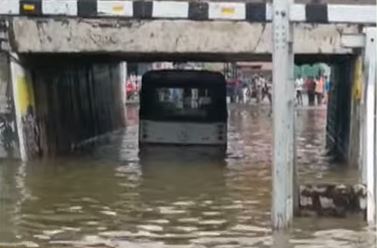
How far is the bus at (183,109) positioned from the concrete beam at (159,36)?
5290 mm

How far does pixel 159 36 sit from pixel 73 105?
28.4 feet

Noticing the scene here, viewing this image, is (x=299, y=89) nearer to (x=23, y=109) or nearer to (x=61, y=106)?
(x=61, y=106)

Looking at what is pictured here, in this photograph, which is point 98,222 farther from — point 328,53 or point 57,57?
point 57,57

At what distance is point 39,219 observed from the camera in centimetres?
1536

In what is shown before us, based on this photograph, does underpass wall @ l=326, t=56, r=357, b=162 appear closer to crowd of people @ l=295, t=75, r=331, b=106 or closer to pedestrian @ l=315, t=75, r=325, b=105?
crowd of people @ l=295, t=75, r=331, b=106

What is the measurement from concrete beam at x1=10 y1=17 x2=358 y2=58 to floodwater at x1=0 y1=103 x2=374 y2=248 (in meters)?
2.71

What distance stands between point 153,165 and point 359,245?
12.5 meters

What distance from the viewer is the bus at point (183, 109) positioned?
2867 cm

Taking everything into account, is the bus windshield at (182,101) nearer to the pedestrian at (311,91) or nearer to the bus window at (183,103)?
the bus window at (183,103)

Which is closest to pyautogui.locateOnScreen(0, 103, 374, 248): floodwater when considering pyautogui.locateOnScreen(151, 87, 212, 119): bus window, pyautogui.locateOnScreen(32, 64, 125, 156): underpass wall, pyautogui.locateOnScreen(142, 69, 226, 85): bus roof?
pyautogui.locateOnScreen(32, 64, 125, 156): underpass wall

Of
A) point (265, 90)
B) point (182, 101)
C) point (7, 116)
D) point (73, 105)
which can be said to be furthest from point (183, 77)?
point (265, 90)

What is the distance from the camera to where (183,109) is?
29203mm

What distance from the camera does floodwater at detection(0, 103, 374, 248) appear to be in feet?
44.5

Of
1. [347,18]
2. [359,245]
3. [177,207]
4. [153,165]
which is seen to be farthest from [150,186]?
[359,245]
